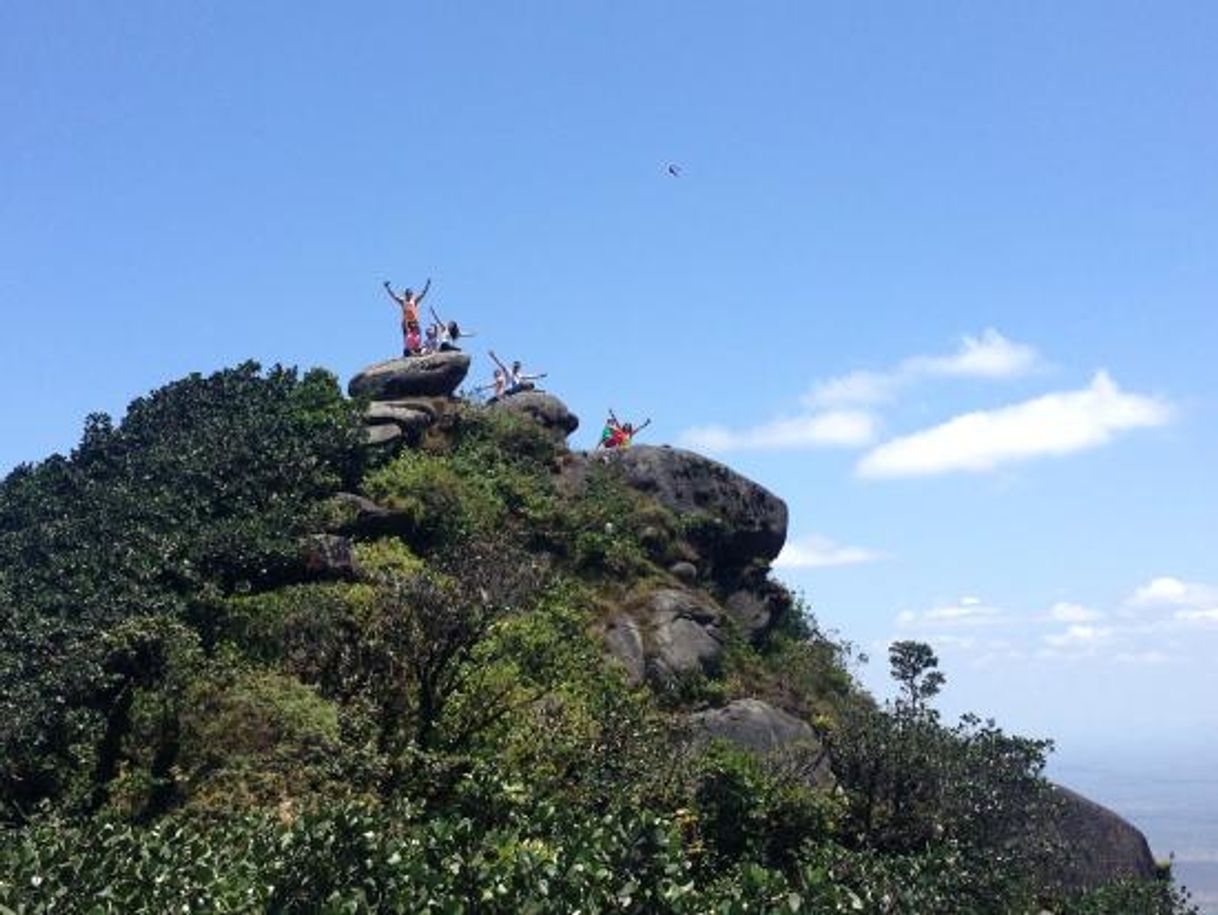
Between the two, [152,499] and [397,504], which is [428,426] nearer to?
[397,504]

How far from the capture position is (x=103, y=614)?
1003 inches

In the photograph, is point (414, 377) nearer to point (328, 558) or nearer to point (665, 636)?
point (328, 558)

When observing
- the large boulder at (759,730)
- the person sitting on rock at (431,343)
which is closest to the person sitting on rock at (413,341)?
the person sitting on rock at (431,343)

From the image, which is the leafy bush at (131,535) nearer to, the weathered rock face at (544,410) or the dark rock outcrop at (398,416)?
the dark rock outcrop at (398,416)

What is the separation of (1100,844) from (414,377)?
23.5 m

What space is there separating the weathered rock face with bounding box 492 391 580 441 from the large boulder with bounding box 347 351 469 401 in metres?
1.73

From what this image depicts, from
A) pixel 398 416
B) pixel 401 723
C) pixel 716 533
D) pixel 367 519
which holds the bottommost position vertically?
pixel 401 723

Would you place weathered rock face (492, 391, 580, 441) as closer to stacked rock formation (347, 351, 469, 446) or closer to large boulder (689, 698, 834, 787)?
stacked rock formation (347, 351, 469, 446)

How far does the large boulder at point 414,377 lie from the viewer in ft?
129

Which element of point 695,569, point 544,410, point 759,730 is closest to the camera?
point 759,730

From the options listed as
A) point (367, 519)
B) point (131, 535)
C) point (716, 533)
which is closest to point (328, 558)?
point (367, 519)

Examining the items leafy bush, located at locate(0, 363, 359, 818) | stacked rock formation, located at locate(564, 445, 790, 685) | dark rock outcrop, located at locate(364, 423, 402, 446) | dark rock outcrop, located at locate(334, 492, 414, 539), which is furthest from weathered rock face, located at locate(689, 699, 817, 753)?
dark rock outcrop, located at locate(364, 423, 402, 446)

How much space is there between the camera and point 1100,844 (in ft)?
100

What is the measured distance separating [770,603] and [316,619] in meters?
18.1
